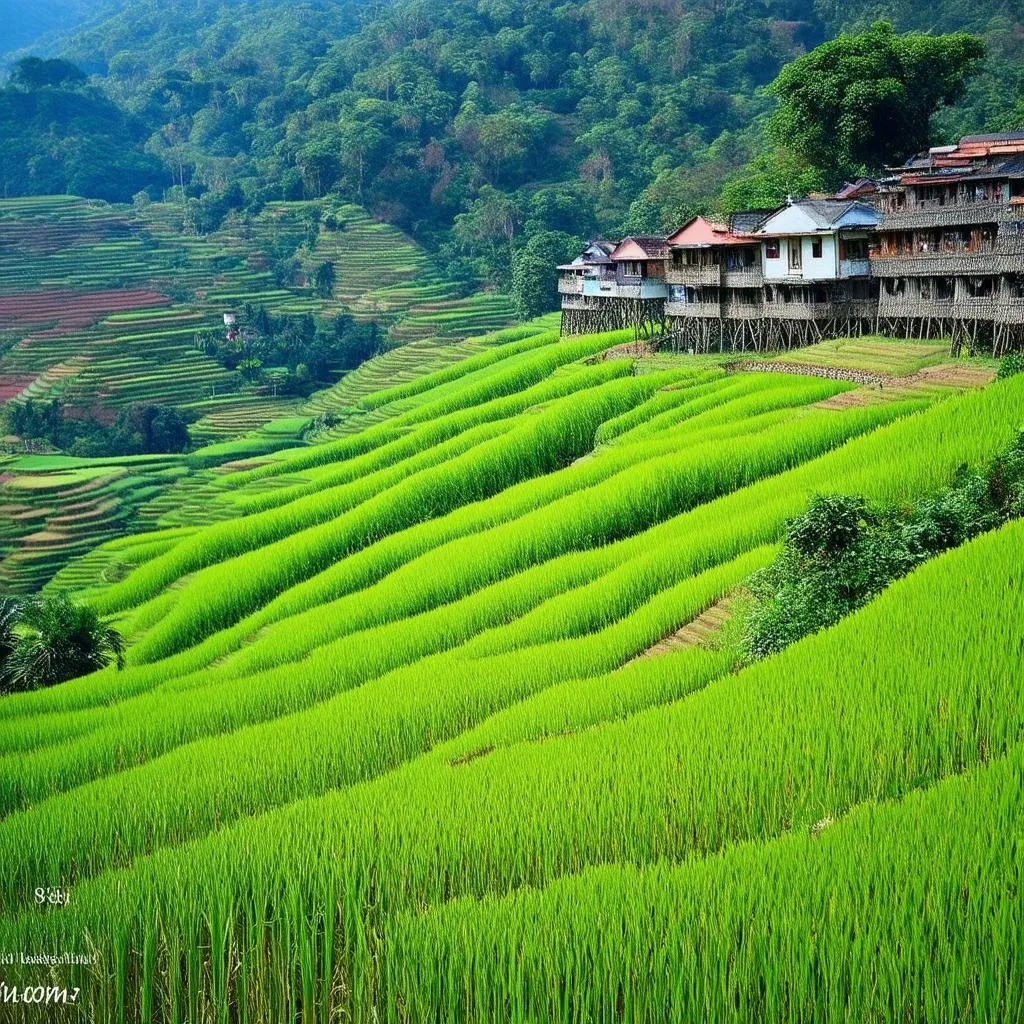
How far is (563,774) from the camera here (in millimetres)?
9492

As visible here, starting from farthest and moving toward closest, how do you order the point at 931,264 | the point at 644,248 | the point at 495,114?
1. the point at 495,114
2. the point at 644,248
3. the point at 931,264

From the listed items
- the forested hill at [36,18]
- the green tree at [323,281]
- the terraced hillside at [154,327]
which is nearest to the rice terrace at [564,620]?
the terraced hillside at [154,327]

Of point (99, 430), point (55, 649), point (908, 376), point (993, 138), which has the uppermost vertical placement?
point (993, 138)

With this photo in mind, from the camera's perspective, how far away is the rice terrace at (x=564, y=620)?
6.95 metres

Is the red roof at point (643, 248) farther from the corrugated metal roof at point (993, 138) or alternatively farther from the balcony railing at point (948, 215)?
the balcony railing at point (948, 215)

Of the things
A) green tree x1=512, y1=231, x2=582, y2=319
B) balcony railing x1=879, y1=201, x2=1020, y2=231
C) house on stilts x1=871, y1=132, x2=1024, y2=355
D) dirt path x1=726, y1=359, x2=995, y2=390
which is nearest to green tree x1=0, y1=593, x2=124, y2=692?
dirt path x1=726, y1=359, x2=995, y2=390

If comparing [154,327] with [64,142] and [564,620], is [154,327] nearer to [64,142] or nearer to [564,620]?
[64,142]

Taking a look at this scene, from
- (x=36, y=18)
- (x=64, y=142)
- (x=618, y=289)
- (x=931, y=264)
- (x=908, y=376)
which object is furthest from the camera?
(x=36, y=18)

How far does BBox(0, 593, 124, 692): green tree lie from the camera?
20703mm

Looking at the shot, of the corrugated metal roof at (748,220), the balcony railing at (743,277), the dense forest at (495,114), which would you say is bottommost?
the balcony railing at (743,277)

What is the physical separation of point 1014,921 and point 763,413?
Answer: 17567 millimetres

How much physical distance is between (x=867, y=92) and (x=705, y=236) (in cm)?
1043

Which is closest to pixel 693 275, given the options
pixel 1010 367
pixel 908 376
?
pixel 908 376

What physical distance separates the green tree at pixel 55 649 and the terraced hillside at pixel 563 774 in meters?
1.08
